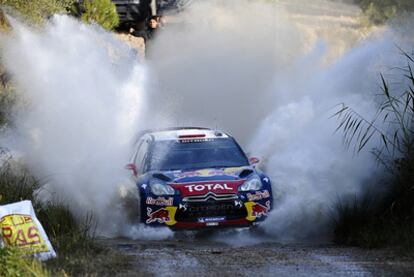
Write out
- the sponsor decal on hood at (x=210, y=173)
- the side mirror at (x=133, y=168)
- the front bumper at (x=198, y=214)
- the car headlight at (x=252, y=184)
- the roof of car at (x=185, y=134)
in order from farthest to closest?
the roof of car at (x=185, y=134) < the side mirror at (x=133, y=168) < the sponsor decal on hood at (x=210, y=173) < the car headlight at (x=252, y=184) < the front bumper at (x=198, y=214)

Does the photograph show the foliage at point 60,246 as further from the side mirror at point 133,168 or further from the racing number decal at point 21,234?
the side mirror at point 133,168

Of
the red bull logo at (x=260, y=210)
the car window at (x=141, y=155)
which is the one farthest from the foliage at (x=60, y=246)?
the red bull logo at (x=260, y=210)

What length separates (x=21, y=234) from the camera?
8.43m

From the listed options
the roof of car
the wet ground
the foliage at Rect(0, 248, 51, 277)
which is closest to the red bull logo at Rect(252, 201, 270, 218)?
the wet ground

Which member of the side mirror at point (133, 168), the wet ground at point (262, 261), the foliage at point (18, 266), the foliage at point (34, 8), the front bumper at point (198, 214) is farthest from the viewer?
the foliage at point (34, 8)

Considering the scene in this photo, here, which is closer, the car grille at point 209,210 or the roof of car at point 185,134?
the car grille at point 209,210

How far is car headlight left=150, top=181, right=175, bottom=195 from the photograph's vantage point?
38.3ft

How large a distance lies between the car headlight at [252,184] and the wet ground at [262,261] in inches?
52.2

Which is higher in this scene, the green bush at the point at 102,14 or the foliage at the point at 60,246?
the green bush at the point at 102,14

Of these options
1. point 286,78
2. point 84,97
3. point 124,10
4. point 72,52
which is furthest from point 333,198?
point 124,10

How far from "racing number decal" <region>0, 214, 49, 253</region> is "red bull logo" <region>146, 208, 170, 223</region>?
127 inches

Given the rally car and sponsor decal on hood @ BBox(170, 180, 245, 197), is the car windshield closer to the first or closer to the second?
the rally car

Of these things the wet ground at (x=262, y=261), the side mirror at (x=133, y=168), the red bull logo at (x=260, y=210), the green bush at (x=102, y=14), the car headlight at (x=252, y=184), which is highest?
the green bush at (x=102, y=14)

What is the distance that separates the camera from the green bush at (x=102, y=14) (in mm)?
24875
